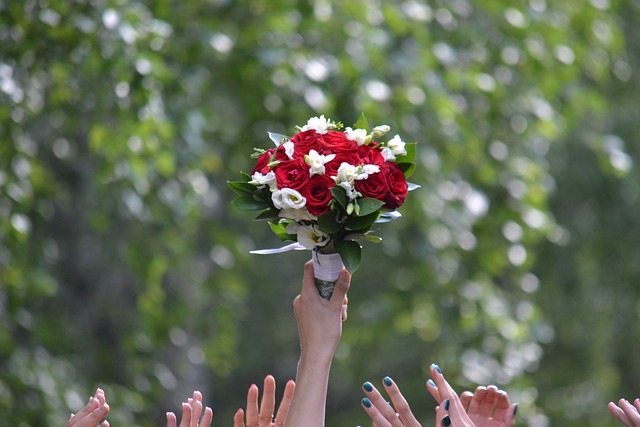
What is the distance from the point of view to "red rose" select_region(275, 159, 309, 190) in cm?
226

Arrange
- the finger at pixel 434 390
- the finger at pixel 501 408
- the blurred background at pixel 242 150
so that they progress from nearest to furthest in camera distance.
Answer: the finger at pixel 434 390
the finger at pixel 501 408
the blurred background at pixel 242 150

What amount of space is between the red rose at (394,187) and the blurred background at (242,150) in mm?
1877

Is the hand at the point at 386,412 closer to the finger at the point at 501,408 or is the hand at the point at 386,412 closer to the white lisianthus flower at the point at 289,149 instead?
the finger at the point at 501,408

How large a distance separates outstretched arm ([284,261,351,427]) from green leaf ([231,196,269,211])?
0.54ft

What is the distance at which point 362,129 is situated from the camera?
95.2 inches

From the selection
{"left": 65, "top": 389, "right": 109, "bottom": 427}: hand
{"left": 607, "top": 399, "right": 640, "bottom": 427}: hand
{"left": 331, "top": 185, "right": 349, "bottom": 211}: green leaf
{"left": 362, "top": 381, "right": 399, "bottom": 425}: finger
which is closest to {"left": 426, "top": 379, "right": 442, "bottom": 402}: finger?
{"left": 362, "top": 381, "right": 399, "bottom": 425}: finger

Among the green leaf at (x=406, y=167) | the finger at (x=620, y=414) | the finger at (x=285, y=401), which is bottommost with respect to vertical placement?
the finger at (x=285, y=401)

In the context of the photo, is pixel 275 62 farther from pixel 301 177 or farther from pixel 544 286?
pixel 544 286

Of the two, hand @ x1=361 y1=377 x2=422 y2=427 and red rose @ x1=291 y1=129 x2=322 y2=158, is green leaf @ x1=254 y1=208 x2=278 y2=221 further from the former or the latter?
hand @ x1=361 y1=377 x2=422 y2=427

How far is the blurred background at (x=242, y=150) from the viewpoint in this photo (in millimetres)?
4191

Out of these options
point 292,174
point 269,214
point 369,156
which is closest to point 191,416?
point 269,214

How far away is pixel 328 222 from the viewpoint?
2.25 m

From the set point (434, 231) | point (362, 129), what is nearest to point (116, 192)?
point (434, 231)

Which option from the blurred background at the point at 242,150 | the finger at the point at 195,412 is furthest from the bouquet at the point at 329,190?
the blurred background at the point at 242,150
